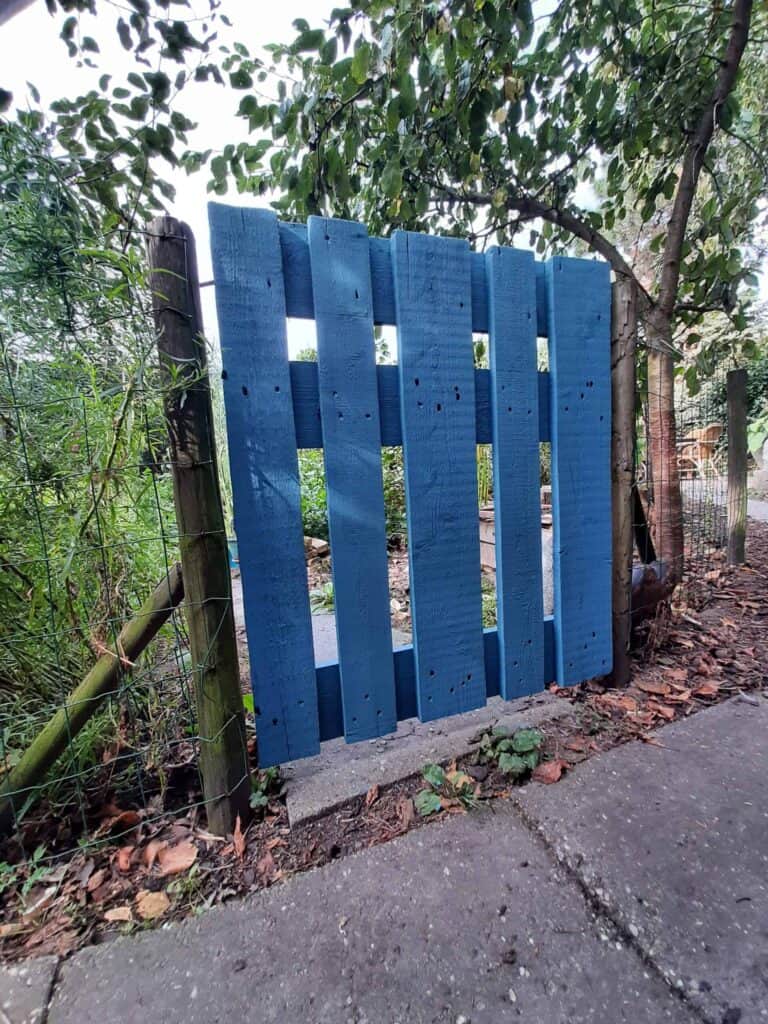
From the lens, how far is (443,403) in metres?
1.37

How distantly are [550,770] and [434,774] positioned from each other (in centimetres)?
37

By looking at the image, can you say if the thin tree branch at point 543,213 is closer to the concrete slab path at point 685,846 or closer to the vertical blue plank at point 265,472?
the vertical blue plank at point 265,472

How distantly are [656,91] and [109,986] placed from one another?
3.91 metres

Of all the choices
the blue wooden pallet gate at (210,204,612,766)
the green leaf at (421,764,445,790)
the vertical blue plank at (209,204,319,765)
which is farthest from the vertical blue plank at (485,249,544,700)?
the vertical blue plank at (209,204,319,765)

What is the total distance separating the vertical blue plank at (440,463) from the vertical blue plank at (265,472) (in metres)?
0.36

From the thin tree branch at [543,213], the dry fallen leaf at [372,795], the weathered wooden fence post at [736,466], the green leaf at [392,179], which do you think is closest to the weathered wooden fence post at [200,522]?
the dry fallen leaf at [372,795]

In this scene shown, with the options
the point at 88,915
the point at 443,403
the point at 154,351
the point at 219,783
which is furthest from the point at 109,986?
the point at 443,403

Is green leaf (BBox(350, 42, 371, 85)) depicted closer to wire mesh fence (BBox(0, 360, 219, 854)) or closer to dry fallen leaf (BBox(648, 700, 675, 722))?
wire mesh fence (BBox(0, 360, 219, 854))

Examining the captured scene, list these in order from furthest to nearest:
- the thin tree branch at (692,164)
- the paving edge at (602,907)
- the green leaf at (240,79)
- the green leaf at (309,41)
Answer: the thin tree branch at (692,164), the green leaf at (240,79), the green leaf at (309,41), the paving edge at (602,907)

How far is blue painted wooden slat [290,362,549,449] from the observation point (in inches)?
48.6

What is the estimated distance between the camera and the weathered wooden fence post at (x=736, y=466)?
11.1 feet

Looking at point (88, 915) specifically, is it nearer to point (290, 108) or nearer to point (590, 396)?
point (590, 396)

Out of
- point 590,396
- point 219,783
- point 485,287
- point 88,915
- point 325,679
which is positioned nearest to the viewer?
point 88,915

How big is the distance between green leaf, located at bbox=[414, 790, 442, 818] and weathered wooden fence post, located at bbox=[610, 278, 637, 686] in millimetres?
974
